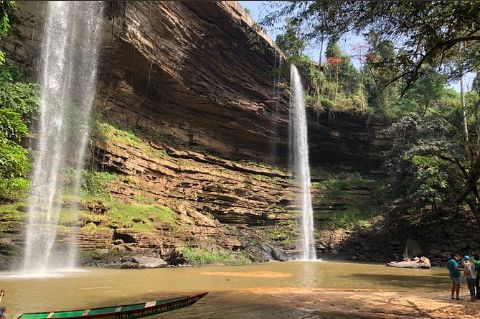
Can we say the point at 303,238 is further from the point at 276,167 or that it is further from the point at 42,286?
the point at 42,286

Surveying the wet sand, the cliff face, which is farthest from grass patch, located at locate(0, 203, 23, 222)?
the wet sand

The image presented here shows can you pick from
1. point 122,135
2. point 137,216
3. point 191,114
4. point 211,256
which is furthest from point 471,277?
point 191,114

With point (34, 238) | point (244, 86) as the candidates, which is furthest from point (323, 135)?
point (34, 238)

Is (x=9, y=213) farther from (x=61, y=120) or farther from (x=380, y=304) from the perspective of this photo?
(x=380, y=304)

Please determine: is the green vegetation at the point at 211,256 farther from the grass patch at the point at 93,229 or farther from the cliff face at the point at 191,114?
the grass patch at the point at 93,229

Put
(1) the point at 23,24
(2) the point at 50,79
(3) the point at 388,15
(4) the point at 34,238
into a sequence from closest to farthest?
(3) the point at 388,15, (4) the point at 34,238, (1) the point at 23,24, (2) the point at 50,79

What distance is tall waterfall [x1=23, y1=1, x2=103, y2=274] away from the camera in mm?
20247

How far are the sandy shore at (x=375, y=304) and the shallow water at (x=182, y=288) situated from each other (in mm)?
390

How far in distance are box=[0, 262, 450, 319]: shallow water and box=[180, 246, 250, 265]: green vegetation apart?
391 centimetres

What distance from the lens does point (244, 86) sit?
3372 centimetres

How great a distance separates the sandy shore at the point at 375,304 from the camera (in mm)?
8602

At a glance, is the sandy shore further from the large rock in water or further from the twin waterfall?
the twin waterfall

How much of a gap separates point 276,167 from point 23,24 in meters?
22.7

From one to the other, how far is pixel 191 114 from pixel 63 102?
10.3 metres
